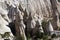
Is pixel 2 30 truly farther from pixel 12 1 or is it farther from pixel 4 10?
pixel 12 1

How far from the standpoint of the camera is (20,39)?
31.8m

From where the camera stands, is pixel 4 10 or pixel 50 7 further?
pixel 50 7

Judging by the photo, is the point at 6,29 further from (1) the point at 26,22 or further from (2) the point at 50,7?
(2) the point at 50,7

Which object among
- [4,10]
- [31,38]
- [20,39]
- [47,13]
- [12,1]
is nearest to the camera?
[20,39]

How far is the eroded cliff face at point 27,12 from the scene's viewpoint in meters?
35.2

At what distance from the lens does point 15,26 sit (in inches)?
1315

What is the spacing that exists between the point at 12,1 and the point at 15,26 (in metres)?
8.93

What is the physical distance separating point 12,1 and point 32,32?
25.0 feet

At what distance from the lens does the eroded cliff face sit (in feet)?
115

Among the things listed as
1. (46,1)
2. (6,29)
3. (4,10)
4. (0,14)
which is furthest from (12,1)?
(46,1)

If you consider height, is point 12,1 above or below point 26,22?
above

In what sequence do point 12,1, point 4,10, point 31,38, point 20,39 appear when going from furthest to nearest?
point 12,1 → point 4,10 → point 31,38 → point 20,39

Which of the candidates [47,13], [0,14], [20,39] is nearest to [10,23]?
[0,14]

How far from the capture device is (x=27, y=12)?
40.1 meters
